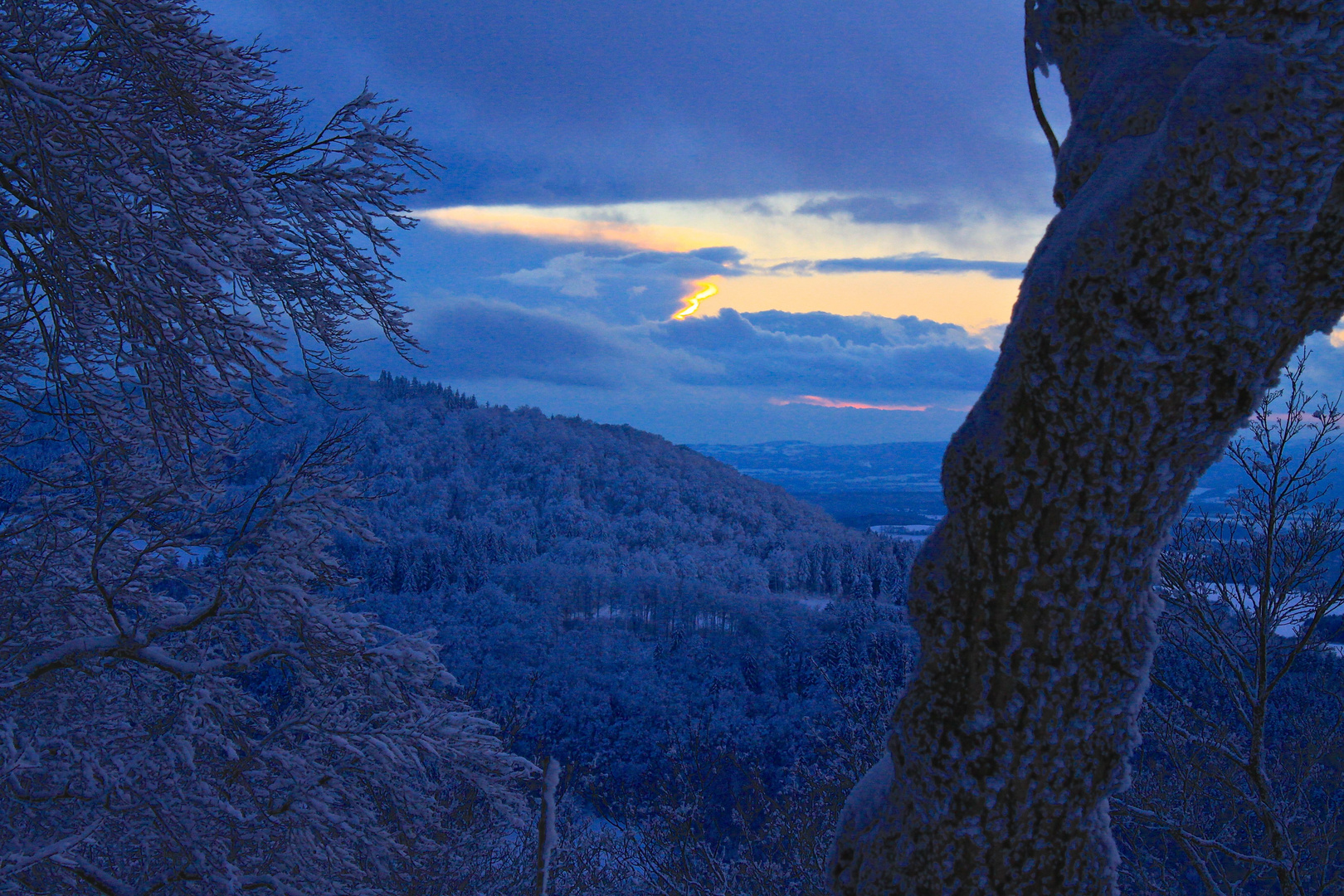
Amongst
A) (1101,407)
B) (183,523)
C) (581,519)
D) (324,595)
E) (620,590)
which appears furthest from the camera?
(581,519)

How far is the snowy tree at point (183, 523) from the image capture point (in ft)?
10.2

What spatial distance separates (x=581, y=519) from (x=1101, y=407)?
2649 inches

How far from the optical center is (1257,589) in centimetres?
634

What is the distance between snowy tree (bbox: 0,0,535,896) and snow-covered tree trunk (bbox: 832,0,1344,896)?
3.00m

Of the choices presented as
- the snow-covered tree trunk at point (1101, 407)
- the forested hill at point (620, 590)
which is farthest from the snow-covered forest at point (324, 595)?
the forested hill at point (620, 590)

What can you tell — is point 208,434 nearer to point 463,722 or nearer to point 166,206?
point 166,206

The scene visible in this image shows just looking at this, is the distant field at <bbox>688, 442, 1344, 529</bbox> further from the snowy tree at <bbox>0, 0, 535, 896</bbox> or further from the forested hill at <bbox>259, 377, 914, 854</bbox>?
the snowy tree at <bbox>0, 0, 535, 896</bbox>

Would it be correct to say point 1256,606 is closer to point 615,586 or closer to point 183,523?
→ point 183,523

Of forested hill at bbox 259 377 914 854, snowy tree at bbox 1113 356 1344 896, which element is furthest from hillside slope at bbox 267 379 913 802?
snowy tree at bbox 1113 356 1344 896

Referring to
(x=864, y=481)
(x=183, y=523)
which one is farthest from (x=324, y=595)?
(x=864, y=481)

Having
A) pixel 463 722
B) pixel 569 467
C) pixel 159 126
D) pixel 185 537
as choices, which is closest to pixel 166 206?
pixel 159 126

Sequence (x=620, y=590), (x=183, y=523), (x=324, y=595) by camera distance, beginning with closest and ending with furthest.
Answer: (x=183, y=523), (x=324, y=595), (x=620, y=590)

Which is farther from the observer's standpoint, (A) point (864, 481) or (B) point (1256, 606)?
(A) point (864, 481)

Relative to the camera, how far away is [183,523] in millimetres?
4793
